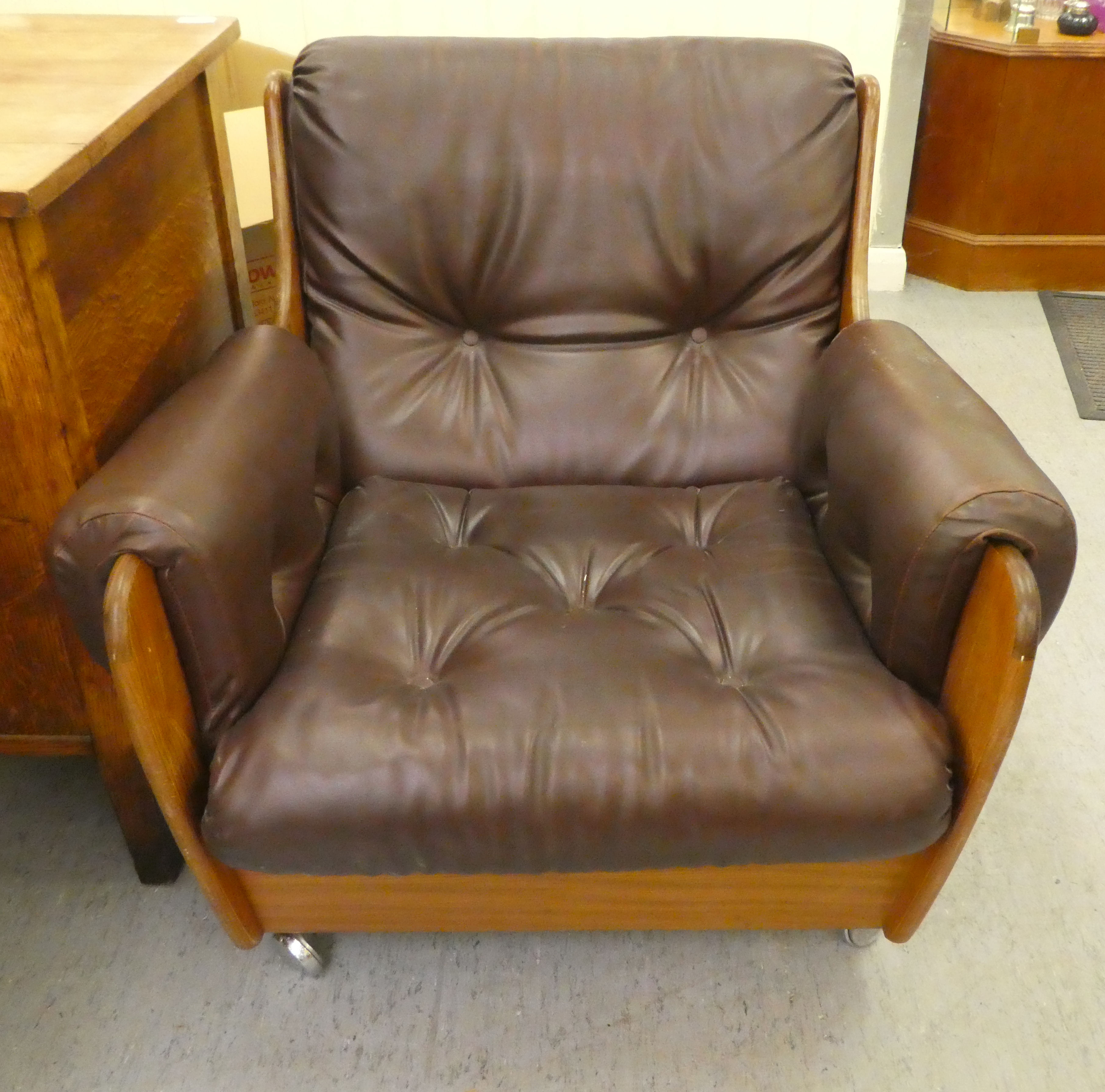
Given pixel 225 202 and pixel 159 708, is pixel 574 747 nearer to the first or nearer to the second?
pixel 159 708

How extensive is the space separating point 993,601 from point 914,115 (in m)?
1.85

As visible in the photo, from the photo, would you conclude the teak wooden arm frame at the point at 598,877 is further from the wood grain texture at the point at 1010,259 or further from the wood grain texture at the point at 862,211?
the wood grain texture at the point at 1010,259

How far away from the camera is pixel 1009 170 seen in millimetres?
2449

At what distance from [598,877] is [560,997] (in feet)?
0.65

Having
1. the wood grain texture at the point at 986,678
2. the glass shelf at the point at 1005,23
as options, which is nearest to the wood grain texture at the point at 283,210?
the wood grain texture at the point at 986,678

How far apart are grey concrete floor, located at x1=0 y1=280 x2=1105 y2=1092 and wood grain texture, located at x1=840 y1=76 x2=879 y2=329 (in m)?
0.66

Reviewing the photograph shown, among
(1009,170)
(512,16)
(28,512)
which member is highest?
(512,16)

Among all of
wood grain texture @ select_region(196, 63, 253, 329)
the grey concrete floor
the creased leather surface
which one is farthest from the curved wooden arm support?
wood grain texture @ select_region(196, 63, 253, 329)

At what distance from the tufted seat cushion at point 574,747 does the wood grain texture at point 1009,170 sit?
6.16ft

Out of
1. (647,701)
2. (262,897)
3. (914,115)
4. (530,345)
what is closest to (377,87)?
(530,345)

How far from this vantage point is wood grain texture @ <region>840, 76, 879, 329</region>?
1235 mm

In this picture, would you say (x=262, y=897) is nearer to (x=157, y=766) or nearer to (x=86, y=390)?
(x=157, y=766)

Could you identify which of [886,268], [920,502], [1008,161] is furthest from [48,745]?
[1008,161]

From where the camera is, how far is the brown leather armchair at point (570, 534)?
33.9 inches
